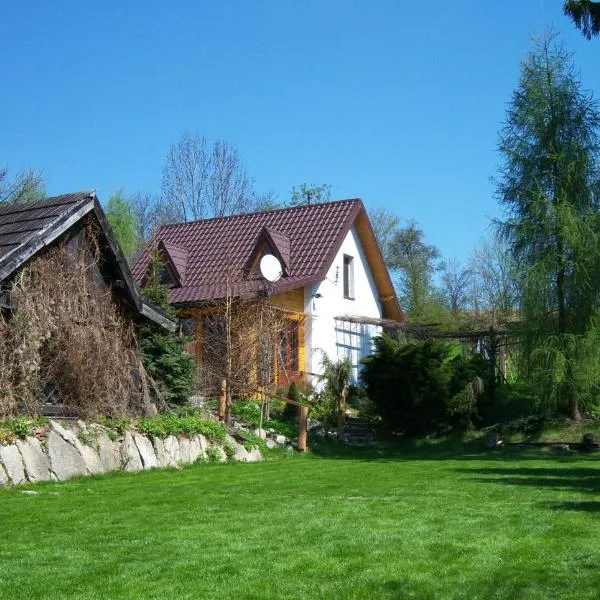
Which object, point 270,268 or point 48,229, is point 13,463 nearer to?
point 48,229

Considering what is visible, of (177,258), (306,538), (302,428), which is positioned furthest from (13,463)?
(177,258)

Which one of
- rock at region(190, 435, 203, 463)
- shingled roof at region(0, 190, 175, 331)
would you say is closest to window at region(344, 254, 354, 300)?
shingled roof at region(0, 190, 175, 331)

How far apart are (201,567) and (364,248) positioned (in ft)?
84.1

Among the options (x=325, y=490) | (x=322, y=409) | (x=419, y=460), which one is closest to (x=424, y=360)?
(x=322, y=409)

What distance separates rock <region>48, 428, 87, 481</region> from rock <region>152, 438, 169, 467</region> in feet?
6.56

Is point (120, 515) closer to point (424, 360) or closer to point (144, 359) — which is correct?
point (144, 359)

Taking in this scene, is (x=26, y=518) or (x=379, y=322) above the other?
(x=379, y=322)

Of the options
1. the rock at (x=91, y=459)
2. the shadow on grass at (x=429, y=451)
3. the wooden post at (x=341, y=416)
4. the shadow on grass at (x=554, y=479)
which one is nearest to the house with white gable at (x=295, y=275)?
the wooden post at (x=341, y=416)

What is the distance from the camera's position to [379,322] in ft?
97.6

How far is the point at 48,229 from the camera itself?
51.6 ft

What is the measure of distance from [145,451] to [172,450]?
0.76 meters

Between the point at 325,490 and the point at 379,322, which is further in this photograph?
the point at 379,322

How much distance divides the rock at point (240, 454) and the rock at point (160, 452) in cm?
207

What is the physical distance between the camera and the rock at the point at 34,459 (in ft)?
45.0
